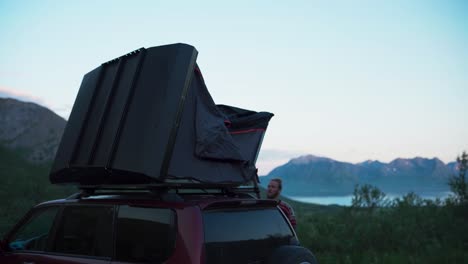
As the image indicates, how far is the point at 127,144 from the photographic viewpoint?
14.4ft

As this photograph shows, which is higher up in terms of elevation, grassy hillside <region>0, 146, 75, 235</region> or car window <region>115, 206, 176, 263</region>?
car window <region>115, 206, 176, 263</region>

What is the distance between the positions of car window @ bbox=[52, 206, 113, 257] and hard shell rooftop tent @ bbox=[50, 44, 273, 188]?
357 millimetres

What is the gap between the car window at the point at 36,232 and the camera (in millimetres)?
4691

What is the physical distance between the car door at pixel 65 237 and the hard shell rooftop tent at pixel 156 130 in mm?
393

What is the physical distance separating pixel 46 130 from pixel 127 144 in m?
67.0

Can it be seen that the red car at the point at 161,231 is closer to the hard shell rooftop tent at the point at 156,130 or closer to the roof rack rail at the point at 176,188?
the roof rack rail at the point at 176,188

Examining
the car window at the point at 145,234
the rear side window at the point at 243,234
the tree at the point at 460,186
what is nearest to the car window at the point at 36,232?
the car window at the point at 145,234

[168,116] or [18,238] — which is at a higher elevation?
[168,116]

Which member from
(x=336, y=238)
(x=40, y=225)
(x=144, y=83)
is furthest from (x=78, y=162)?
(x=336, y=238)

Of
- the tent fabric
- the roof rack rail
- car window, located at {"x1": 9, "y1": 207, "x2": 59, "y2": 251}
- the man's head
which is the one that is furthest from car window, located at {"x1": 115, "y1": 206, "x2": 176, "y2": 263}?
the man's head

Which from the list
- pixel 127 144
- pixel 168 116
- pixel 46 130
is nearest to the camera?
pixel 168 116

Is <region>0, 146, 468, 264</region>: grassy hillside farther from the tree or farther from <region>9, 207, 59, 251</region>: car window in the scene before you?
<region>9, 207, 59, 251</region>: car window

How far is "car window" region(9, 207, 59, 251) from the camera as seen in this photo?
4.69 metres

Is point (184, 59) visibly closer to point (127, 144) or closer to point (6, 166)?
point (127, 144)
